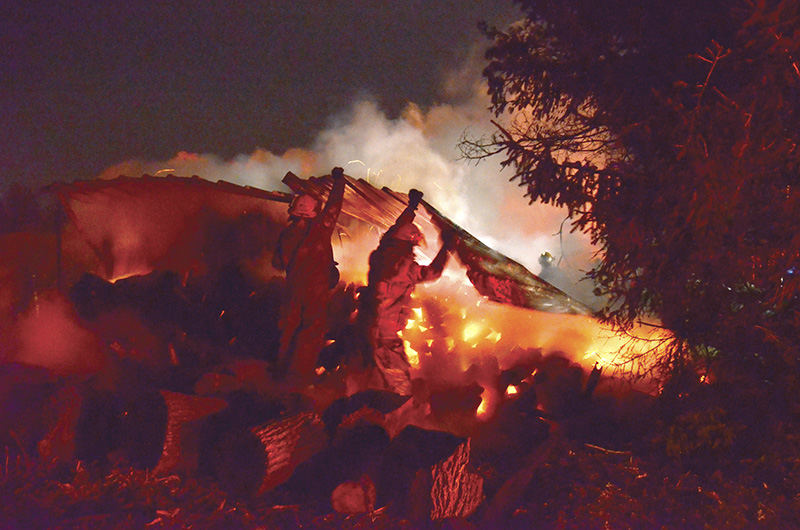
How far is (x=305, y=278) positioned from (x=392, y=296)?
3.91ft

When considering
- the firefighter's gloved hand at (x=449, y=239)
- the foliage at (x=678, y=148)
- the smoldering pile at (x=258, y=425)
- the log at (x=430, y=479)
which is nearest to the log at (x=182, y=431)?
the smoldering pile at (x=258, y=425)

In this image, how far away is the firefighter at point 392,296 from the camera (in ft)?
22.3

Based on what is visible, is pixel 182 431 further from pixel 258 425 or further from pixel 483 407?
pixel 483 407

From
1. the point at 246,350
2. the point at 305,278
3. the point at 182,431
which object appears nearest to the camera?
the point at 182,431

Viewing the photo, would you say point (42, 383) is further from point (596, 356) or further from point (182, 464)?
point (596, 356)

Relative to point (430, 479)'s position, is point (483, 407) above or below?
above

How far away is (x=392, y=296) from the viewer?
6.84m

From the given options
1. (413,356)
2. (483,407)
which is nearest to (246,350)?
(413,356)

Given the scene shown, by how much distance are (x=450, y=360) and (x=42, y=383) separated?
211 inches

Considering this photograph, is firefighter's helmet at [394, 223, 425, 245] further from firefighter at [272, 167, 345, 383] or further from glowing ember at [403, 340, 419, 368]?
glowing ember at [403, 340, 419, 368]

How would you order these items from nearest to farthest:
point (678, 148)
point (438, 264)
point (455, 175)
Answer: point (678, 148), point (438, 264), point (455, 175)

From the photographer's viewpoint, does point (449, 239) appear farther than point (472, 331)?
No

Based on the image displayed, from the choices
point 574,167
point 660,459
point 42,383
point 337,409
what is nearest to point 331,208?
point 337,409

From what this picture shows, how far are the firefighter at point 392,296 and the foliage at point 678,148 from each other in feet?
4.92
